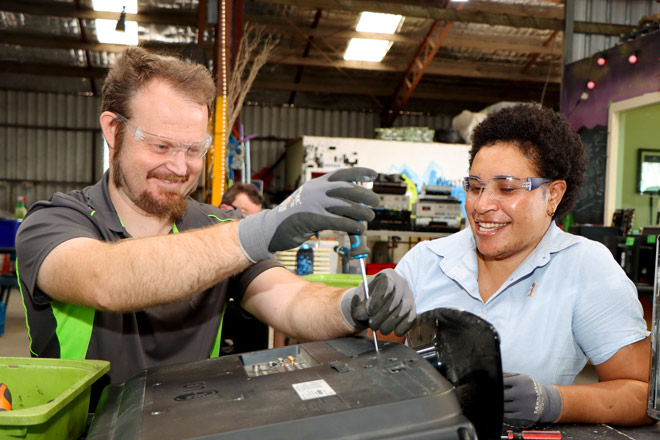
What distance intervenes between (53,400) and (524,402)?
29.9 inches

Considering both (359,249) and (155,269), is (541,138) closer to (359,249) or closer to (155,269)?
(359,249)

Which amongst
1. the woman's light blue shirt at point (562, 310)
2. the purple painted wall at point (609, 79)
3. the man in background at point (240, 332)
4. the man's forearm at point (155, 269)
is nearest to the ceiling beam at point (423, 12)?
the purple painted wall at point (609, 79)

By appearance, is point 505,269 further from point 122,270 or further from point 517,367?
point 122,270

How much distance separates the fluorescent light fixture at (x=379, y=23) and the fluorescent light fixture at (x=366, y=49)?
226mm

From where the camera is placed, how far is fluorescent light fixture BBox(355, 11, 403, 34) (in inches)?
343

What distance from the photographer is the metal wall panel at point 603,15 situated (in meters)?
6.57

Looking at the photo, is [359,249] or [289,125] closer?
[359,249]

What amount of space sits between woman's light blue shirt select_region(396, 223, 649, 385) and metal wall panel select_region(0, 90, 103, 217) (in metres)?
10.5

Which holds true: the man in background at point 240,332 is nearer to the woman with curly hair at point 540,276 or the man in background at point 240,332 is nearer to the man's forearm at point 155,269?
the woman with curly hair at point 540,276

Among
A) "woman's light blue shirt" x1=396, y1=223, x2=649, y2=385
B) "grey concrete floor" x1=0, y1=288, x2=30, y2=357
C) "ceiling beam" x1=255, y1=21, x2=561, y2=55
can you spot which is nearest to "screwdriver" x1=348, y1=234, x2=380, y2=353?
"woman's light blue shirt" x1=396, y1=223, x2=649, y2=385

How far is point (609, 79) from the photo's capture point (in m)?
5.45

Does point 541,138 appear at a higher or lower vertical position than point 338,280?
higher

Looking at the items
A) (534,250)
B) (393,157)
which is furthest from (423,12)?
(534,250)

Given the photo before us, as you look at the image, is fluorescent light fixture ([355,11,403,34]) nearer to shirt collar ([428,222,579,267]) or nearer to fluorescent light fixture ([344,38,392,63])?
fluorescent light fixture ([344,38,392,63])
